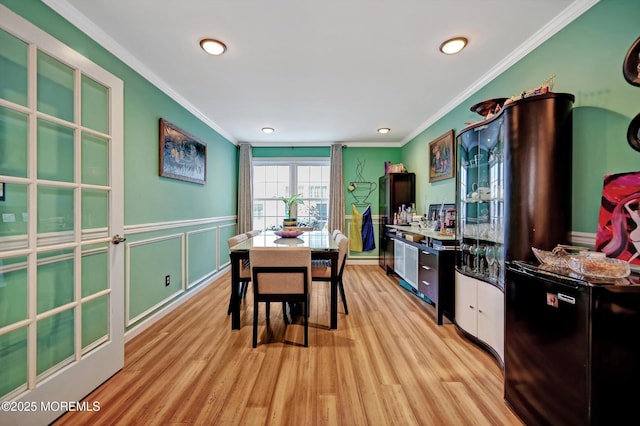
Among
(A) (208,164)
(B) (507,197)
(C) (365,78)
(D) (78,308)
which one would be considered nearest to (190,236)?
(A) (208,164)

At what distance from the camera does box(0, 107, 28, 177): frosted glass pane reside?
4.10ft

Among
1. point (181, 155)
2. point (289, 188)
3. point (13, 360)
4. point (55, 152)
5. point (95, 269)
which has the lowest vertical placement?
point (13, 360)

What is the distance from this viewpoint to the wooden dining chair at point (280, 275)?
2.12 metres

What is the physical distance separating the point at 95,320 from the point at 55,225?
659 mm

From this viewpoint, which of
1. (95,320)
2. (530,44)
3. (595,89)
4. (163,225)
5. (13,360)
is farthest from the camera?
(163,225)

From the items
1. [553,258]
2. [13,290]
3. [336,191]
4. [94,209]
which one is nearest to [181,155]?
[94,209]

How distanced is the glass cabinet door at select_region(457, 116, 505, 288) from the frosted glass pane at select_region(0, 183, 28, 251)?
2.85 meters

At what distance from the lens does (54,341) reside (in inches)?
56.8

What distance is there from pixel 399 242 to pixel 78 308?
3460 millimetres

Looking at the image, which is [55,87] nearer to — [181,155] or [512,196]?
[181,155]

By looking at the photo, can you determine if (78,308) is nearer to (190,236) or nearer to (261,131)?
(190,236)

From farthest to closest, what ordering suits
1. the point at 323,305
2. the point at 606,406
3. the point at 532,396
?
1. the point at 323,305
2. the point at 532,396
3. the point at 606,406

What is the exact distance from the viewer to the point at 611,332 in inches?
41.5

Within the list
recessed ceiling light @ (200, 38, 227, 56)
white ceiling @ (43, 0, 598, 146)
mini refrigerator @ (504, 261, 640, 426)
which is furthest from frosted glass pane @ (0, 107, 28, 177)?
mini refrigerator @ (504, 261, 640, 426)
